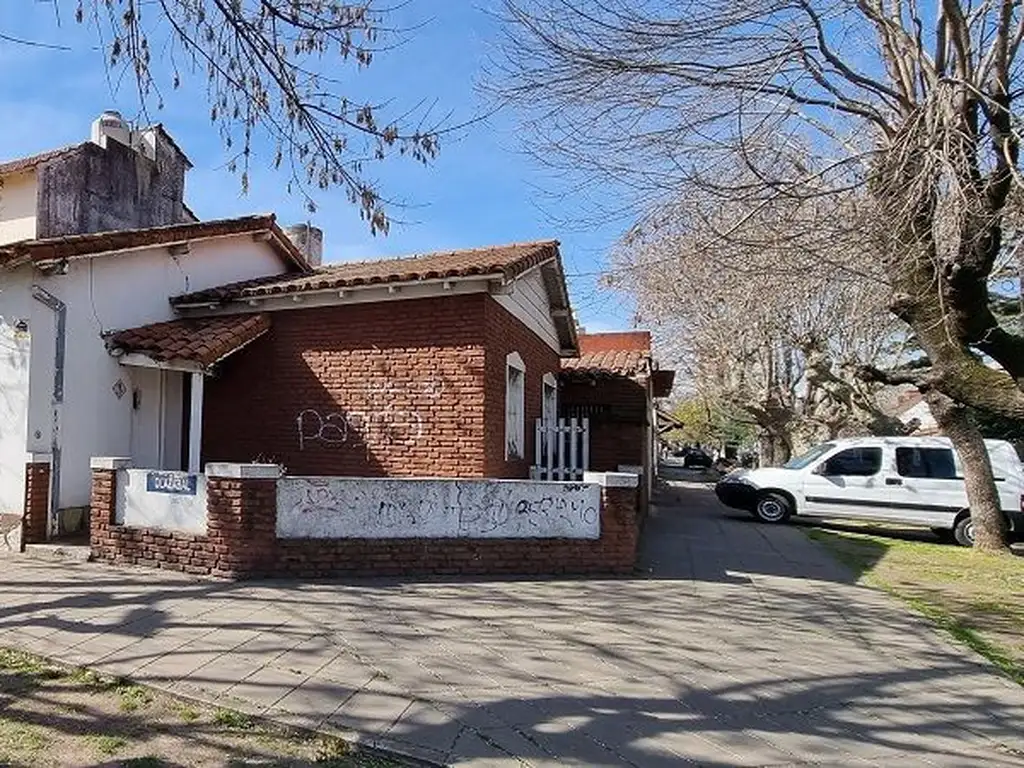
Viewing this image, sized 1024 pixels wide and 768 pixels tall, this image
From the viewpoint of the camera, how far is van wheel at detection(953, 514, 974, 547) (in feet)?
45.8

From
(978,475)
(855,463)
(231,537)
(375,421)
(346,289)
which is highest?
(346,289)

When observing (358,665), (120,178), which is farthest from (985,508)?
(120,178)

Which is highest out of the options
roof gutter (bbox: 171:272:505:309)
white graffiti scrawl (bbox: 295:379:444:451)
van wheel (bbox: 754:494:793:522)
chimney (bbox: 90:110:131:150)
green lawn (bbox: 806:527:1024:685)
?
chimney (bbox: 90:110:131:150)

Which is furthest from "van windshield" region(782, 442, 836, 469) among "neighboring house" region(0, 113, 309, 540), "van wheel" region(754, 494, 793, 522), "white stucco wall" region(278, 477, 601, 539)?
"neighboring house" region(0, 113, 309, 540)

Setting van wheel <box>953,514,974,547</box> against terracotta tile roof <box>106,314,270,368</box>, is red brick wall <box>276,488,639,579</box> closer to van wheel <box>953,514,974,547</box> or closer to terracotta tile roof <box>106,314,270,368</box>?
terracotta tile roof <box>106,314,270,368</box>

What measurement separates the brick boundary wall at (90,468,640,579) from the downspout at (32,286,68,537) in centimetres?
91

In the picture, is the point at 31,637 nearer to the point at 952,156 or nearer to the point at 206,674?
the point at 206,674

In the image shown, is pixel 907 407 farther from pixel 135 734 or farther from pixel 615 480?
pixel 135 734

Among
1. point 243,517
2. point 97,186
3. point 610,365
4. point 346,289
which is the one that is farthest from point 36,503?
point 610,365

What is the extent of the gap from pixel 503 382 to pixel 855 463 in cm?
859

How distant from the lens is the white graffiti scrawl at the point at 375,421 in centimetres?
965

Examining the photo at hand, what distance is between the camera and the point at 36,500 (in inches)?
340

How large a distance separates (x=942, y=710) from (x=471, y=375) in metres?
5.97

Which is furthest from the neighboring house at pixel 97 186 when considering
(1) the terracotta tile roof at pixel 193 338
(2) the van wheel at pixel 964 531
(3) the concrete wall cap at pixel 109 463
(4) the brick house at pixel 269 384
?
(2) the van wheel at pixel 964 531
